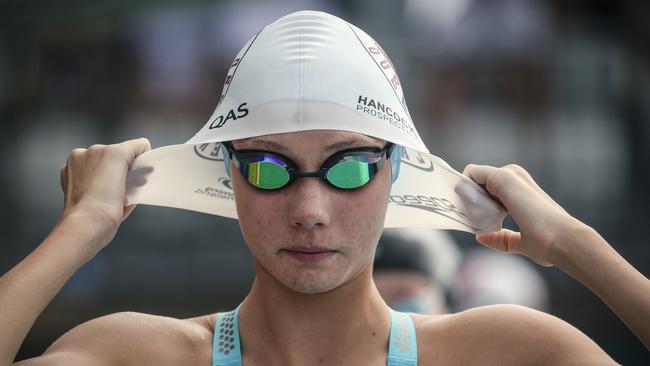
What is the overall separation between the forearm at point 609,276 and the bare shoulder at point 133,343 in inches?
43.8

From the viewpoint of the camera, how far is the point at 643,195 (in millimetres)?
13070

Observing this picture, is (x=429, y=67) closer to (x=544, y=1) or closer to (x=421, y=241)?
(x=544, y=1)

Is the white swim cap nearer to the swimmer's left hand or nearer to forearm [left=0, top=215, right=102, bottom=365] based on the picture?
the swimmer's left hand

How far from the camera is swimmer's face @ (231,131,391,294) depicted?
278cm

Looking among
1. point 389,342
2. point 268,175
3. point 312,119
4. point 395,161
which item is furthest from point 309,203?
point 389,342

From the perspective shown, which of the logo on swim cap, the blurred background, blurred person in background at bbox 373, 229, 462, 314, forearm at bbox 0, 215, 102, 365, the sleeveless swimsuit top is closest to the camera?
forearm at bbox 0, 215, 102, 365

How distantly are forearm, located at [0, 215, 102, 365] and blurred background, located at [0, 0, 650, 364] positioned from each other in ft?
31.8

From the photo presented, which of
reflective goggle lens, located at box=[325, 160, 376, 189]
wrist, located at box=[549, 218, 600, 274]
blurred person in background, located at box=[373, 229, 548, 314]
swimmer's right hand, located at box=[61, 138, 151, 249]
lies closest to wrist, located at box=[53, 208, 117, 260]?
swimmer's right hand, located at box=[61, 138, 151, 249]

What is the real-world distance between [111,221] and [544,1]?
12987 millimetres

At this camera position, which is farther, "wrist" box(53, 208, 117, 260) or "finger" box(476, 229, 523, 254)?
"finger" box(476, 229, 523, 254)

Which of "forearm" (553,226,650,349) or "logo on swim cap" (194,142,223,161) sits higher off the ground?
"logo on swim cap" (194,142,223,161)

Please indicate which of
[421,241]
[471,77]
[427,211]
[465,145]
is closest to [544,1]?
[471,77]

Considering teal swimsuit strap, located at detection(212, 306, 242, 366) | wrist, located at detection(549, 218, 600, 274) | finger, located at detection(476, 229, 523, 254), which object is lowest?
teal swimsuit strap, located at detection(212, 306, 242, 366)

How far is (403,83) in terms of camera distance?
13.7 meters
